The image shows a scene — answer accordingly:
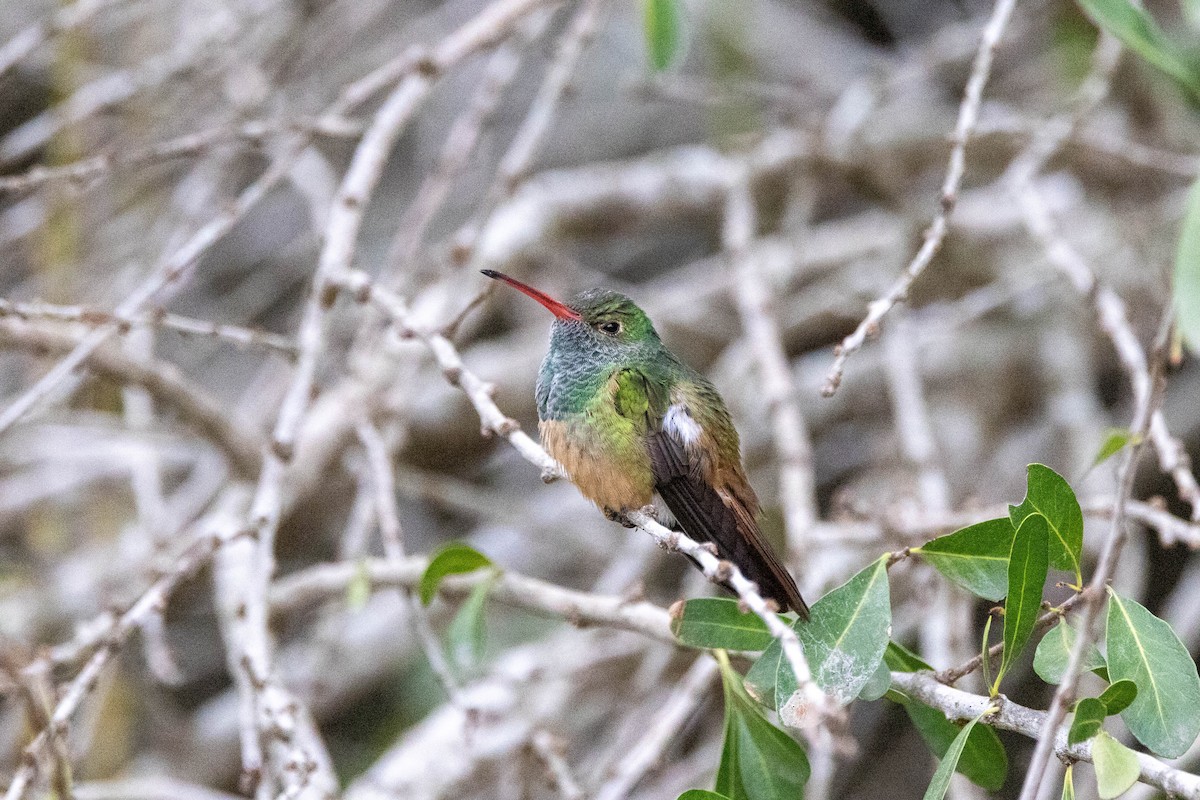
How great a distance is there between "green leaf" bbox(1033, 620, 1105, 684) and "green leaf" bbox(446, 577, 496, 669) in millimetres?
966

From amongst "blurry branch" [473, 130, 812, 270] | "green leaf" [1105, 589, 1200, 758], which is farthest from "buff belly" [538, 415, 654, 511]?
"blurry branch" [473, 130, 812, 270]

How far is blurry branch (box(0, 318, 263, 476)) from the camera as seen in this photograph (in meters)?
2.48

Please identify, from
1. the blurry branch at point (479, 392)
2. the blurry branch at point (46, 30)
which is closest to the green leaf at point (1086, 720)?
the blurry branch at point (479, 392)

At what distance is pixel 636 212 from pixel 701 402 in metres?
2.22

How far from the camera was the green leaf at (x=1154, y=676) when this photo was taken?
1.28 metres

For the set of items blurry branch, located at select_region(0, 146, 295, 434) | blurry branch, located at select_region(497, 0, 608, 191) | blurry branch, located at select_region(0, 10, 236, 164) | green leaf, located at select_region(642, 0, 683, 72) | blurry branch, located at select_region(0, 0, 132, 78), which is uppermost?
blurry branch, located at select_region(0, 0, 132, 78)

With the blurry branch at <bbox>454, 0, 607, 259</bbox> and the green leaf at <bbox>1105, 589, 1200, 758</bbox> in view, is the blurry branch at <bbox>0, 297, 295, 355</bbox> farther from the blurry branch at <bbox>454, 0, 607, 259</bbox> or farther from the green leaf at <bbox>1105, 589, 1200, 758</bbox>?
the green leaf at <bbox>1105, 589, 1200, 758</bbox>

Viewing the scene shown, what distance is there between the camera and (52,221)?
3.56 m

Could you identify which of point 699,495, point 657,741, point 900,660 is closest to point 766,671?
point 900,660

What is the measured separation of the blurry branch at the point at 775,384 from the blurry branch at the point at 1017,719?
103cm

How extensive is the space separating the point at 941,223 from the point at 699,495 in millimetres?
577

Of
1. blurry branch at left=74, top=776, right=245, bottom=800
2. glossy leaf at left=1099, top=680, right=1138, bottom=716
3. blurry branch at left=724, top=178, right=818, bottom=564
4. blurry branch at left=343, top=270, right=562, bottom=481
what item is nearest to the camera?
glossy leaf at left=1099, top=680, right=1138, bottom=716

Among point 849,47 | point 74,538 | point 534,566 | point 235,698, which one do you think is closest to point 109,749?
point 235,698

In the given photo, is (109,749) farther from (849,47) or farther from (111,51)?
(849,47)
